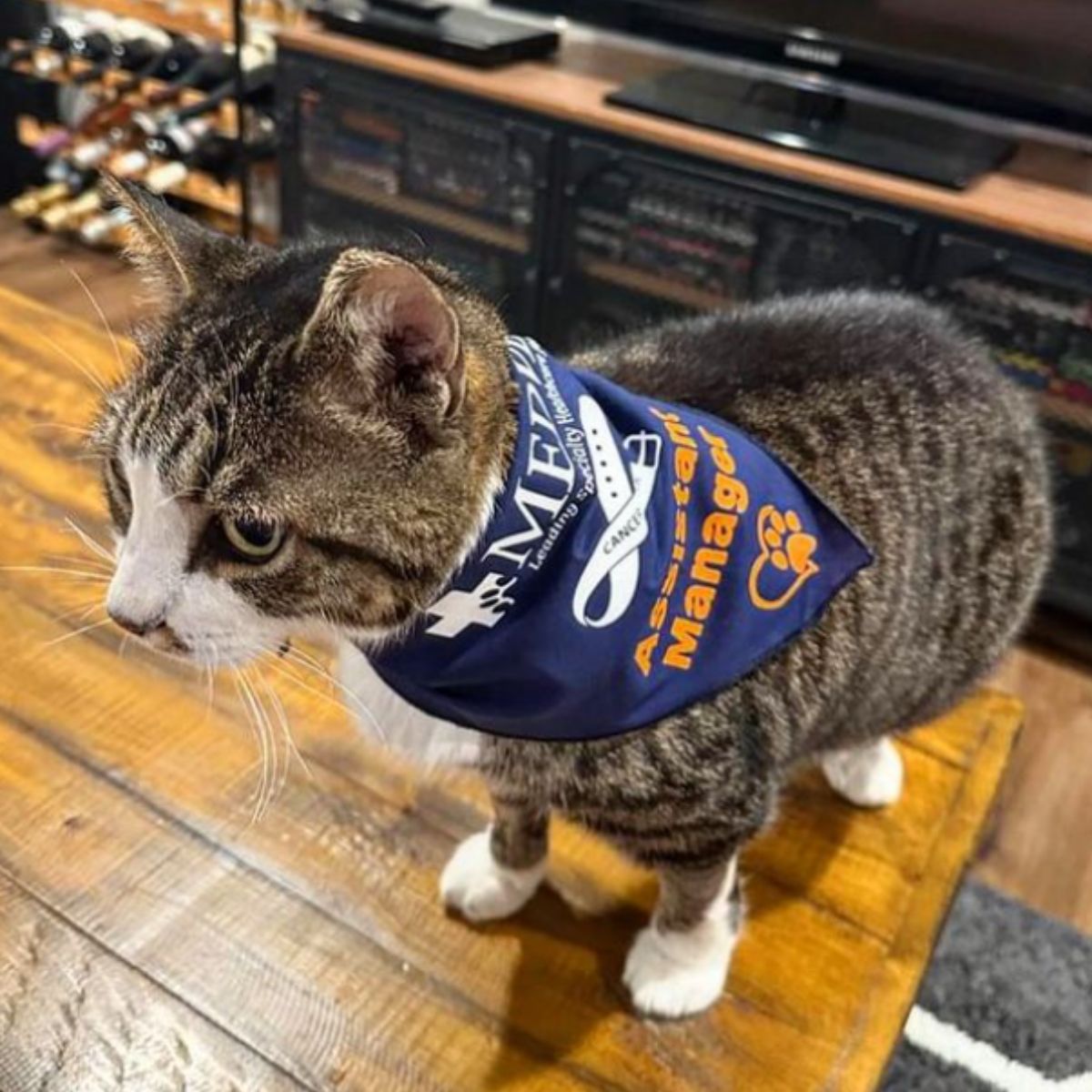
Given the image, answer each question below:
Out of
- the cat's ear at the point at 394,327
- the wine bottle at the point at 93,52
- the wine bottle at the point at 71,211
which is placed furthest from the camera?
the wine bottle at the point at 71,211

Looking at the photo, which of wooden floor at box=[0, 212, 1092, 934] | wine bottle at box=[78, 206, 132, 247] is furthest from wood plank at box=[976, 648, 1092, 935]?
Answer: wine bottle at box=[78, 206, 132, 247]

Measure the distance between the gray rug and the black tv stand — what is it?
95 centimetres

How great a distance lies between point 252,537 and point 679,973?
1.54 feet

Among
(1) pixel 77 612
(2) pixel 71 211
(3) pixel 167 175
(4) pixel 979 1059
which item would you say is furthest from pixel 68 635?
(2) pixel 71 211

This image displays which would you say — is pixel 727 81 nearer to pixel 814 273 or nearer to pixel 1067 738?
pixel 814 273

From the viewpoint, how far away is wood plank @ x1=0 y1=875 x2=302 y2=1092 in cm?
80

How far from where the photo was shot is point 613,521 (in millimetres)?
731

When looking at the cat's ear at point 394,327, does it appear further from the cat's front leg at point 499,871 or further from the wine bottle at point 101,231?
the wine bottle at point 101,231

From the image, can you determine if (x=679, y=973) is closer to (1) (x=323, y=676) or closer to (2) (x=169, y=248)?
(1) (x=323, y=676)

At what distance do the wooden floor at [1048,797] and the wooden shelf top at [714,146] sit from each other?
58 cm

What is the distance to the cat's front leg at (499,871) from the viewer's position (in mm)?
919

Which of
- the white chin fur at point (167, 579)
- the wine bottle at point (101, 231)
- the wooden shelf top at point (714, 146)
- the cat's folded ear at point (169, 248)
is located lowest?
the wine bottle at point (101, 231)

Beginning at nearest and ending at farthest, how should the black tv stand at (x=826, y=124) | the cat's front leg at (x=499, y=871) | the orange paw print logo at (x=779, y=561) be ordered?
the orange paw print logo at (x=779, y=561) → the cat's front leg at (x=499, y=871) → the black tv stand at (x=826, y=124)

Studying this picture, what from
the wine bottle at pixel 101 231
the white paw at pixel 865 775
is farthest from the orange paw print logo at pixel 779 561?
→ the wine bottle at pixel 101 231
